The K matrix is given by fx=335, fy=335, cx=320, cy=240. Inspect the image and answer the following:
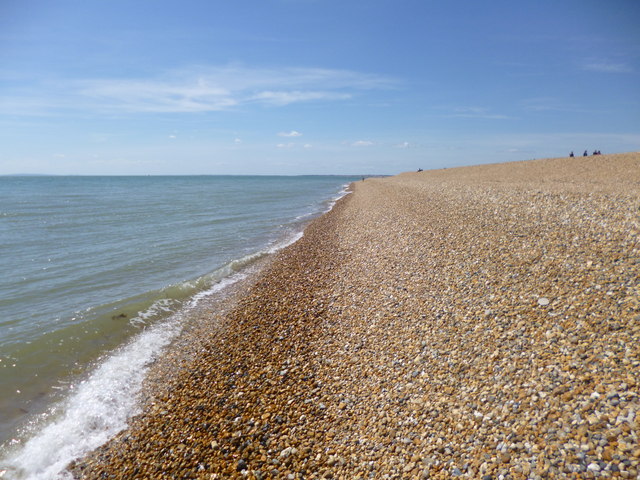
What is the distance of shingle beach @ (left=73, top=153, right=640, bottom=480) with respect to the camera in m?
3.87

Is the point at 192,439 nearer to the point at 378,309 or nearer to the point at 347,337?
the point at 347,337

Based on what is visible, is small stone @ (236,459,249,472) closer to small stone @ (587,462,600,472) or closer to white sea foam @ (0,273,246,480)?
white sea foam @ (0,273,246,480)

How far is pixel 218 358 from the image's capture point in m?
7.54

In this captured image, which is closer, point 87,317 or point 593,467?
point 593,467

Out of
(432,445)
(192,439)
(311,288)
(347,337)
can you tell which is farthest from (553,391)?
(311,288)

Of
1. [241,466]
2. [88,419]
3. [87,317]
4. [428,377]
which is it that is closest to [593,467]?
[428,377]

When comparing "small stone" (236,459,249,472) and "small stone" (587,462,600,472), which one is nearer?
"small stone" (587,462,600,472)

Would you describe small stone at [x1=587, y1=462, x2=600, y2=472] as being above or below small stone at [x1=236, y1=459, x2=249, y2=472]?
above

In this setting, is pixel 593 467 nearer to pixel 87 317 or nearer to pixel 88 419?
pixel 88 419

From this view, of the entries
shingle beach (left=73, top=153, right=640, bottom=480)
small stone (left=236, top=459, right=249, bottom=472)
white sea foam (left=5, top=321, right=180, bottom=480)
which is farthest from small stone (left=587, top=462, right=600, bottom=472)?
white sea foam (left=5, top=321, right=180, bottom=480)

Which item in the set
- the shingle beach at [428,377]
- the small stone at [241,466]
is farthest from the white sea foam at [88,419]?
the small stone at [241,466]

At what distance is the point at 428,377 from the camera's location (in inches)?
211

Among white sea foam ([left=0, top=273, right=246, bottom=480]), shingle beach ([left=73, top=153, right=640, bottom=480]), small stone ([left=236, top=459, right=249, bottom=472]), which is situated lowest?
white sea foam ([left=0, top=273, right=246, bottom=480])

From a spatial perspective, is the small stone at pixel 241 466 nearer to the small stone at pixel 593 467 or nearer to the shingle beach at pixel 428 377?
the shingle beach at pixel 428 377
